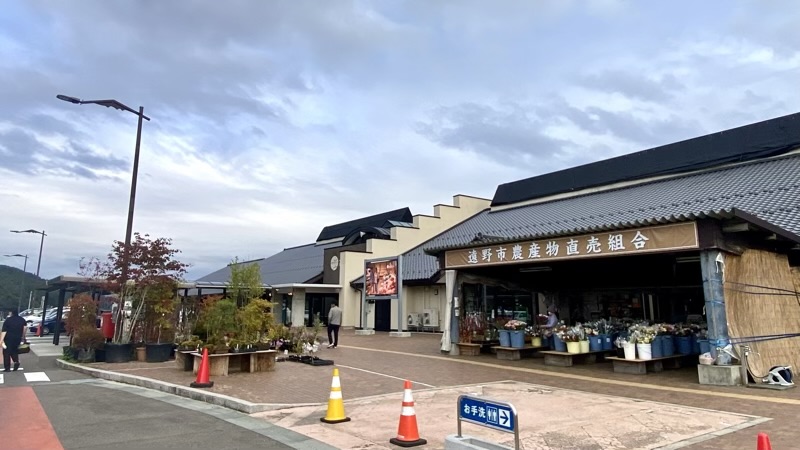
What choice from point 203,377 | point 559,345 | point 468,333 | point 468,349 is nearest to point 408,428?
point 203,377

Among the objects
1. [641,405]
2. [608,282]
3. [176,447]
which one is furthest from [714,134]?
[176,447]

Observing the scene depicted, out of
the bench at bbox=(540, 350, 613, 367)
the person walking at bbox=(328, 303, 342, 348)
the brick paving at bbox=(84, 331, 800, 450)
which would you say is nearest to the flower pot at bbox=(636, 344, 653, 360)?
the brick paving at bbox=(84, 331, 800, 450)

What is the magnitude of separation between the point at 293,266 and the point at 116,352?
26137 millimetres

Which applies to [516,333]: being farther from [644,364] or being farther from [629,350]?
[644,364]

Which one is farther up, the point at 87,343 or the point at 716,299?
the point at 716,299

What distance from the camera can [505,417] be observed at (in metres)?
5.11

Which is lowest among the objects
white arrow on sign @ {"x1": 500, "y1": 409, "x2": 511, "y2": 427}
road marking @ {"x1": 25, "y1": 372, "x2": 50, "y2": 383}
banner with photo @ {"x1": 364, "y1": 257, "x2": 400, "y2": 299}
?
road marking @ {"x1": 25, "y1": 372, "x2": 50, "y2": 383}

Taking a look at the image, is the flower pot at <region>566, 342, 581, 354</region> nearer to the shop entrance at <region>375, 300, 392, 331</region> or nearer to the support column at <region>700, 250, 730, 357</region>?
the support column at <region>700, 250, 730, 357</region>

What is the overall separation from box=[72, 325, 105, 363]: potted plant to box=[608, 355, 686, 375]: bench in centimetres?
1489

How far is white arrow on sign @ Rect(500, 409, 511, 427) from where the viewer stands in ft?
16.6

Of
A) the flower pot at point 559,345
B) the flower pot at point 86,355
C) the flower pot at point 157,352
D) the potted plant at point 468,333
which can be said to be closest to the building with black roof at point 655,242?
the potted plant at point 468,333

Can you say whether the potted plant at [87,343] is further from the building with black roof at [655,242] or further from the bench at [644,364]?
the bench at [644,364]

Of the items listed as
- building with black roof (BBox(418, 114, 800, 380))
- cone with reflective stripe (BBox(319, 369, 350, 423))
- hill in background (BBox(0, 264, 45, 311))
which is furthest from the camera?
hill in background (BBox(0, 264, 45, 311))

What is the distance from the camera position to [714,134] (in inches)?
939
